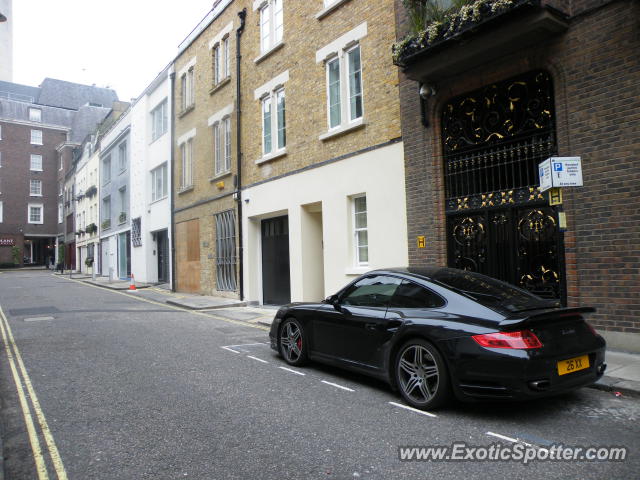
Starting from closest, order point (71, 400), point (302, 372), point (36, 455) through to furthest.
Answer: point (36, 455) < point (71, 400) < point (302, 372)

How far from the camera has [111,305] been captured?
15.3 metres

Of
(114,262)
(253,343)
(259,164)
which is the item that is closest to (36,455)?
(253,343)

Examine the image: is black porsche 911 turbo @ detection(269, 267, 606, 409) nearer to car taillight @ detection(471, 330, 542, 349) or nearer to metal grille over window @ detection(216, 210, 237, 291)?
car taillight @ detection(471, 330, 542, 349)

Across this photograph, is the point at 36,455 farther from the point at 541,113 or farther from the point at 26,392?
the point at 541,113

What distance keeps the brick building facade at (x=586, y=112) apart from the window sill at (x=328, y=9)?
411 cm

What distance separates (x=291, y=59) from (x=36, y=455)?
12.1 m

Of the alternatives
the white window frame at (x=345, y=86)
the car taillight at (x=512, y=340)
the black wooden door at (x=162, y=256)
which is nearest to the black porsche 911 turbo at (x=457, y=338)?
the car taillight at (x=512, y=340)

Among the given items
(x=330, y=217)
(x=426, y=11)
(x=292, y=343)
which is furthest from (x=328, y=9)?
(x=292, y=343)

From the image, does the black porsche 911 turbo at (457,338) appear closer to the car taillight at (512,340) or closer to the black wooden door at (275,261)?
the car taillight at (512,340)

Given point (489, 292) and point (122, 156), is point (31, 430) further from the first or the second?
point (122, 156)

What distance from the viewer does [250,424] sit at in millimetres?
4430

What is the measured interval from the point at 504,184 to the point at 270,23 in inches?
381

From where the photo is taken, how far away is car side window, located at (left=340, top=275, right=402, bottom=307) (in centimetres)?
555

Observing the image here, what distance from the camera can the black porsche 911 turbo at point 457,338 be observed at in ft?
13.9
